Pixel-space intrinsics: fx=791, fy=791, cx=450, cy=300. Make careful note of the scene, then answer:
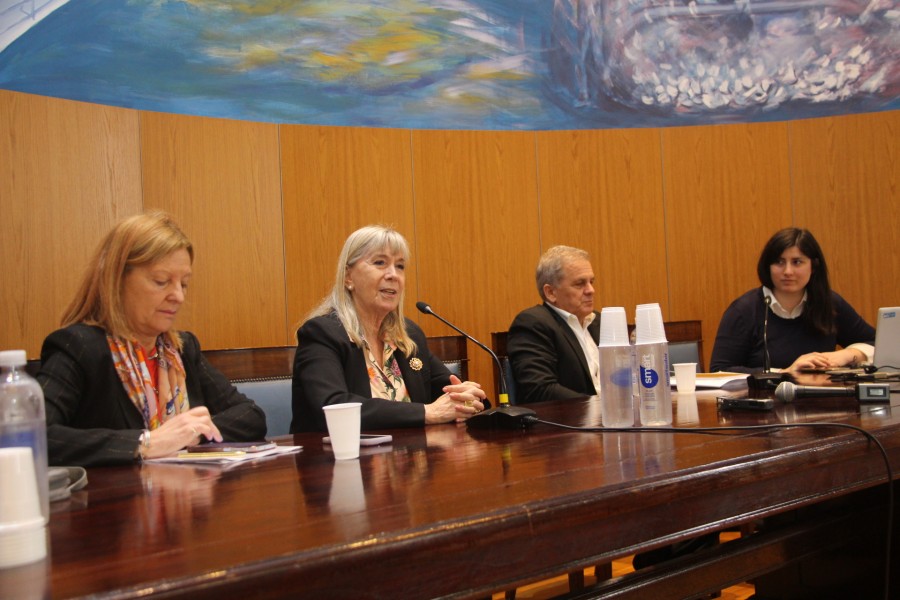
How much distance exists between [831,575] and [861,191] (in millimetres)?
3939

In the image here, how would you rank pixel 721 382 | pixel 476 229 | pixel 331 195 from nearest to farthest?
pixel 721 382 < pixel 331 195 < pixel 476 229

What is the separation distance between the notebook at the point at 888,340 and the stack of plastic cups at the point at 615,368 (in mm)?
1515

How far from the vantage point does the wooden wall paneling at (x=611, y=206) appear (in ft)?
16.9

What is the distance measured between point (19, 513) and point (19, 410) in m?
0.31

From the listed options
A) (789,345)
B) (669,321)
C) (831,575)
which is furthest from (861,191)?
(831,575)

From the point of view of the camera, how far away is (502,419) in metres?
1.71

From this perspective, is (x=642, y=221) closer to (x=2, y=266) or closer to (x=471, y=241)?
(x=471, y=241)

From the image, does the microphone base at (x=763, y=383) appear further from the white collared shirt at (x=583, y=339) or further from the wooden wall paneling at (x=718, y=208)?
the wooden wall paneling at (x=718, y=208)

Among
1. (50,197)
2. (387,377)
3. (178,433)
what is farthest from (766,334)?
(50,197)

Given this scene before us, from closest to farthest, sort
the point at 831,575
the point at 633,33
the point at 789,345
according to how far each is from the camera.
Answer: the point at 831,575 → the point at 789,345 → the point at 633,33

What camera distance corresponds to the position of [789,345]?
3404 mm

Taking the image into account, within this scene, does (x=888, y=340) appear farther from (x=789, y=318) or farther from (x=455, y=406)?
(x=455, y=406)

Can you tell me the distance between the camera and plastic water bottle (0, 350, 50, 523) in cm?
98

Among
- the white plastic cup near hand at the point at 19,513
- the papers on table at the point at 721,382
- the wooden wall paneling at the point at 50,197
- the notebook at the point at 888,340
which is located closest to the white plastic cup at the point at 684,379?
the papers on table at the point at 721,382
